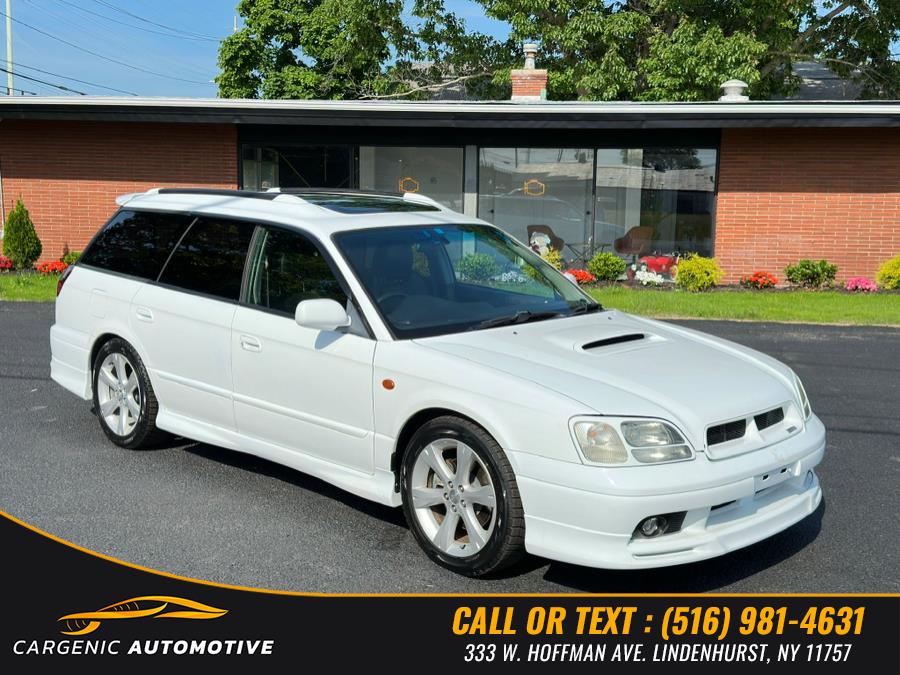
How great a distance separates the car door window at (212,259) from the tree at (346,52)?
25.1m

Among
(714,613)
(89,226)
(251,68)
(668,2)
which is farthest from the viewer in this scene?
(251,68)

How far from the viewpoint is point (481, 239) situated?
6.18 m

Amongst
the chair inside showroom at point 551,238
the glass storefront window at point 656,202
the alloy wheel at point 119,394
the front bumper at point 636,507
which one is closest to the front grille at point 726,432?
the front bumper at point 636,507

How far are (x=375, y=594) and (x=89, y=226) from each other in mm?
16957

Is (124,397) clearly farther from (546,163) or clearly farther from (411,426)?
(546,163)

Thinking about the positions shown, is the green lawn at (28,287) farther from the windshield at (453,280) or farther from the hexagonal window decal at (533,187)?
the windshield at (453,280)

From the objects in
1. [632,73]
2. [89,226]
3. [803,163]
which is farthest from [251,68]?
[803,163]

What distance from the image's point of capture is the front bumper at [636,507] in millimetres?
→ 4074

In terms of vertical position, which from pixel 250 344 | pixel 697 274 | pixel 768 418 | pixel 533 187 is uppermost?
pixel 533 187

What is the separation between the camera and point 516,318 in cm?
533

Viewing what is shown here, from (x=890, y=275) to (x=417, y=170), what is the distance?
29.2 ft

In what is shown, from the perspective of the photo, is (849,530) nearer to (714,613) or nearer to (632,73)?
(714,613)

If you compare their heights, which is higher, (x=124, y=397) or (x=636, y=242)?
(x=636, y=242)

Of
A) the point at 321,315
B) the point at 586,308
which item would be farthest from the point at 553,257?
the point at 321,315
